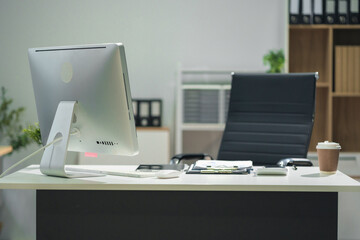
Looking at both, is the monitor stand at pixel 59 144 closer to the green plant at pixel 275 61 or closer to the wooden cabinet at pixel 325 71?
the green plant at pixel 275 61

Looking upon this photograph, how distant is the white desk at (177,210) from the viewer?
Answer: 74.0 inches

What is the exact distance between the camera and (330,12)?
4.16m

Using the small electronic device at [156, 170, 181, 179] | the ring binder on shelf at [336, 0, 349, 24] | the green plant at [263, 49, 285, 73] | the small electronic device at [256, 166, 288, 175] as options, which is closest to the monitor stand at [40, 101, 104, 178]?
the small electronic device at [156, 170, 181, 179]

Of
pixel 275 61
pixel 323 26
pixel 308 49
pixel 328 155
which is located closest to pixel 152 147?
pixel 275 61

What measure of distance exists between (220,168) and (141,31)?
105 inches

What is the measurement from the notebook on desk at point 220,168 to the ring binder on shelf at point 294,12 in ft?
7.18

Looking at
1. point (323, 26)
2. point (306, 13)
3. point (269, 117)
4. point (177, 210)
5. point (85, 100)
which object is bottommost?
point (177, 210)

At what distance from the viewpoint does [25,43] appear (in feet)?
15.0

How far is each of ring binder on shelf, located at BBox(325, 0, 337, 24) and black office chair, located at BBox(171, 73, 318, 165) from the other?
128cm

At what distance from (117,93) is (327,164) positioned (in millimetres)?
886

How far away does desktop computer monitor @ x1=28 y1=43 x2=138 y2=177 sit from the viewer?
1.96 meters

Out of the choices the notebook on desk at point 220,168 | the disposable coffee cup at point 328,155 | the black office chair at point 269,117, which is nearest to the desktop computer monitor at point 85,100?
the notebook on desk at point 220,168

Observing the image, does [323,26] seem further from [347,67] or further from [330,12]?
[347,67]

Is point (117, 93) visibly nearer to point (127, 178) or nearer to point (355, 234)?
point (127, 178)
